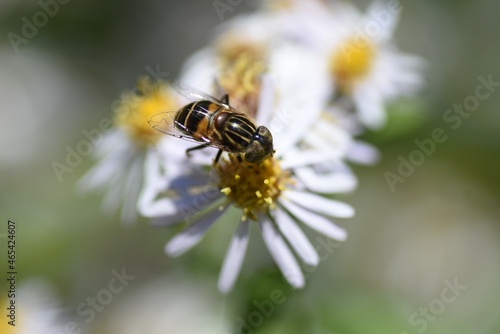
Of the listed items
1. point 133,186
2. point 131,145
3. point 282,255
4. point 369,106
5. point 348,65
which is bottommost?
point 369,106

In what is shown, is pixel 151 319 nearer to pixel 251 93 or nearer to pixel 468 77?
pixel 251 93

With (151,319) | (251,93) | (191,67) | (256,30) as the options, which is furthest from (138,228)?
(251,93)

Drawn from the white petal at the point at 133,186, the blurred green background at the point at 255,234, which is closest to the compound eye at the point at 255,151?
the blurred green background at the point at 255,234

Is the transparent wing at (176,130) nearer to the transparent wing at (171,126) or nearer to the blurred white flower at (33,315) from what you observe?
the transparent wing at (171,126)

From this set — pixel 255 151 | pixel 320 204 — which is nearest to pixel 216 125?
pixel 255 151

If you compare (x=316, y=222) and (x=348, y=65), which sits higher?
(x=316, y=222)

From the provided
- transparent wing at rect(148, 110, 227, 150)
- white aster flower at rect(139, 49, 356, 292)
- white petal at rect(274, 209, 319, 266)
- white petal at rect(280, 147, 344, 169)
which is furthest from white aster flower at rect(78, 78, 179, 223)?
white petal at rect(274, 209, 319, 266)

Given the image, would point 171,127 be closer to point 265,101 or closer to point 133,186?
point 265,101
